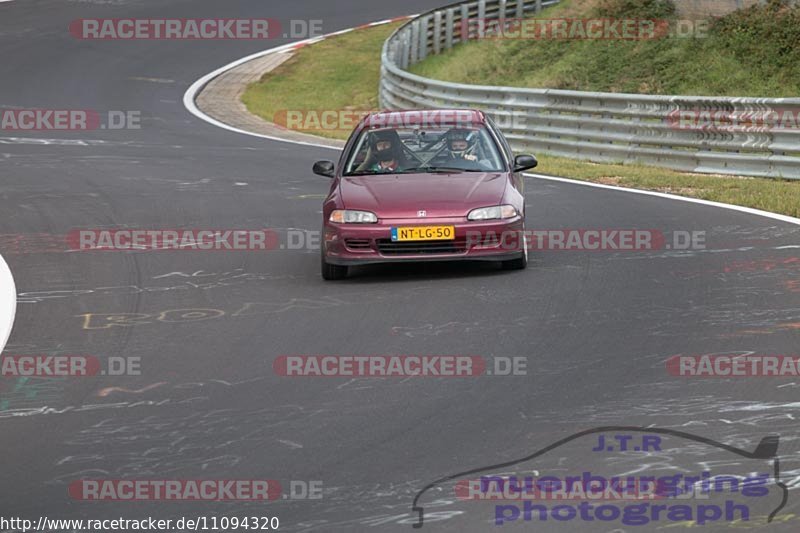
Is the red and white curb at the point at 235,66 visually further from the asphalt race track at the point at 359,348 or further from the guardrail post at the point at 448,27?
the asphalt race track at the point at 359,348

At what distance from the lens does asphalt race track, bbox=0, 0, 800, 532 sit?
6.79m

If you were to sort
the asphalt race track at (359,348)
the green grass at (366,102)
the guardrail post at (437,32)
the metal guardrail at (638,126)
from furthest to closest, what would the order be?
the guardrail post at (437,32)
the metal guardrail at (638,126)
the green grass at (366,102)
the asphalt race track at (359,348)

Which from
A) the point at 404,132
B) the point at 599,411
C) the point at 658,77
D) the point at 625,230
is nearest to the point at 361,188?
the point at 404,132

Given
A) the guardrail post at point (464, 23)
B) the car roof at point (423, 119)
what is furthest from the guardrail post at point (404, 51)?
the car roof at point (423, 119)

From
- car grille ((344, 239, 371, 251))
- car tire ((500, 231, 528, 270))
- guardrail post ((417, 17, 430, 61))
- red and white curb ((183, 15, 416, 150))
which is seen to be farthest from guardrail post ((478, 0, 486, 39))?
car grille ((344, 239, 371, 251))

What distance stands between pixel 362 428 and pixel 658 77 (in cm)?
2004

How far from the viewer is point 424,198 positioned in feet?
39.8

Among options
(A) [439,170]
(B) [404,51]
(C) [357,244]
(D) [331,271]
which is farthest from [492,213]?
(B) [404,51]

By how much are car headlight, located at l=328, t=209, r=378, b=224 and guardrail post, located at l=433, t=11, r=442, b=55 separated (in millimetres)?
21907

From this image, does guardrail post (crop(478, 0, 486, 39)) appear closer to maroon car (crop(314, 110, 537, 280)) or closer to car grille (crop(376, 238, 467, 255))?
maroon car (crop(314, 110, 537, 280))

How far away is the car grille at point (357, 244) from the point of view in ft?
39.3

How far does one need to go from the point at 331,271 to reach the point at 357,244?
358mm

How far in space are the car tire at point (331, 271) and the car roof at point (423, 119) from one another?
176cm

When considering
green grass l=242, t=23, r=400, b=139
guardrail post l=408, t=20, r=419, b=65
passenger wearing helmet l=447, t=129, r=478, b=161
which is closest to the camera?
passenger wearing helmet l=447, t=129, r=478, b=161
